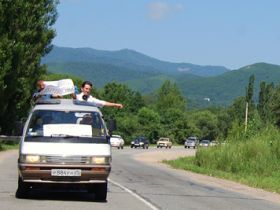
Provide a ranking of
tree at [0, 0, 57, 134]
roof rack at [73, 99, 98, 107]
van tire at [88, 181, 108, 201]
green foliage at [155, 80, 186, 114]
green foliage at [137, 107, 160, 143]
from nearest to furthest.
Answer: van tire at [88, 181, 108, 201]
roof rack at [73, 99, 98, 107]
tree at [0, 0, 57, 134]
green foliage at [137, 107, 160, 143]
green foliage at [155, 80, 186, 114]

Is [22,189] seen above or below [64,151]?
below

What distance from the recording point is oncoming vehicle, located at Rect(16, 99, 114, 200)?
12.2 meters

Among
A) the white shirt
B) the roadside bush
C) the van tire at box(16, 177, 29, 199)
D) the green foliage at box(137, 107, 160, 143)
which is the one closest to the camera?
the van tire at box(16, 177, 29, 199)

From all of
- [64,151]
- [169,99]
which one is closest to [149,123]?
[169,99]

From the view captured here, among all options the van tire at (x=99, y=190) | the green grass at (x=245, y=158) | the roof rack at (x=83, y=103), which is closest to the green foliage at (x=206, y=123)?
the green grass at (x=245, y=158)

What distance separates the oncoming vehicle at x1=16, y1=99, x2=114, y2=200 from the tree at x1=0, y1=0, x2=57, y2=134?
28419 mm

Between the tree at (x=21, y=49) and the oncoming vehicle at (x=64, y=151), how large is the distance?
93.2 ft

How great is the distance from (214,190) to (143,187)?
2383mm

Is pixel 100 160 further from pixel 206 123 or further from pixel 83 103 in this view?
pixel 206 123

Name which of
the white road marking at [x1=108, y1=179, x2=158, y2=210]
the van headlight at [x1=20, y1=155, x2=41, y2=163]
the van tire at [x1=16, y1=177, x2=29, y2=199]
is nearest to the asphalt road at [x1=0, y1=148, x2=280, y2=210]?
the white road marking at [x1=108, y1=179, x2=158, y2=210]

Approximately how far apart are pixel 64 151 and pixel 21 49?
105ft

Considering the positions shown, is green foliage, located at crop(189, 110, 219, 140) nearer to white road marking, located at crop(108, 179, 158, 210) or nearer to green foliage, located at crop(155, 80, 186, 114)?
green foliage, located at crop(155, 80, 186, 114)

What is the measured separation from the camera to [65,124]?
43.2 ft

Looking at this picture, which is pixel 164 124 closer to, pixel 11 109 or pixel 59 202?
pixel 11 109
